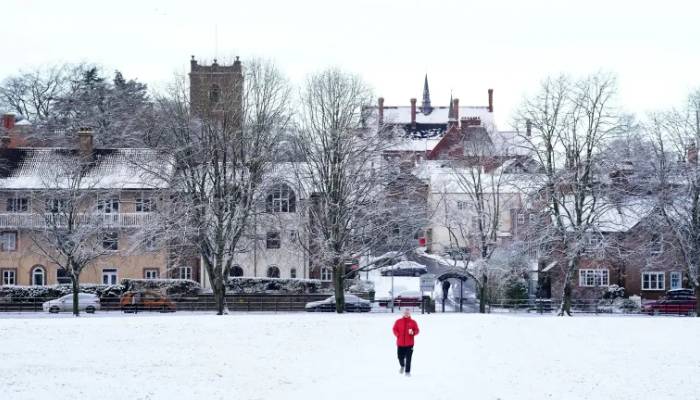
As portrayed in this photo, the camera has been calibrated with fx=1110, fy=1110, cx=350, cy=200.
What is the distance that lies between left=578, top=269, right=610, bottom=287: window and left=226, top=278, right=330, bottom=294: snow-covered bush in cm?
1576

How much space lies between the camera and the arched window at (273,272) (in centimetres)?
7062

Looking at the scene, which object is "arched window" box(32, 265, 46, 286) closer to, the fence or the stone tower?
the fence

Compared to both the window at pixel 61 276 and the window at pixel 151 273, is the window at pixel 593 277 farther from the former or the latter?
the window at pixel 61 276

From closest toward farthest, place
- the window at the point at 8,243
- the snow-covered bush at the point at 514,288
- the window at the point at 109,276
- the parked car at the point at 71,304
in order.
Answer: the parked car at the point at 71,304 → the snow-covered bush at the point at 514,288 → the window at the point at 8,243 → the window at the point at 109,276

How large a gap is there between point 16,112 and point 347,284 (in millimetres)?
55237

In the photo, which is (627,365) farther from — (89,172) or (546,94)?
(89,172)

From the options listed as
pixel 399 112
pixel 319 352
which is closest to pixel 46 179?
pixel 319 352

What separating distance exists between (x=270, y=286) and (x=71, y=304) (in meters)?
12.5

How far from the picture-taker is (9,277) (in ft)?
227

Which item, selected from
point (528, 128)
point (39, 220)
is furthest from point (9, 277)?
point (528, 128)

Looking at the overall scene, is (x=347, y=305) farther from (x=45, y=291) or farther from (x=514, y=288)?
(x=45, y=291)

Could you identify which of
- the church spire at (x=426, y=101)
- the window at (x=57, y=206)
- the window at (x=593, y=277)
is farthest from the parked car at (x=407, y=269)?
the church spire at (x=426, y=101)

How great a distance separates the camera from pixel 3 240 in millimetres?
68875

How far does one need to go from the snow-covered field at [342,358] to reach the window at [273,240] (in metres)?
11.2
